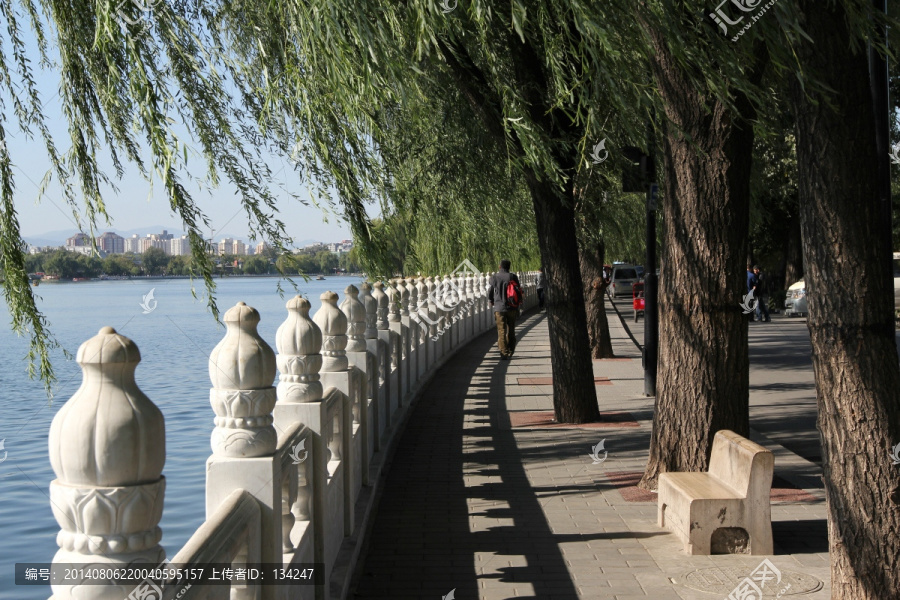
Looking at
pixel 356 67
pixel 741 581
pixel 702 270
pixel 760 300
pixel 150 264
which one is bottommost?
pixel 741 581

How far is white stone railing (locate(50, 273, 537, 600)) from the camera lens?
2105 mm

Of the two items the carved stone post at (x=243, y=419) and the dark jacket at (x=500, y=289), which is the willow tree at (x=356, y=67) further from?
the dark jacket at (x=500, y=289)

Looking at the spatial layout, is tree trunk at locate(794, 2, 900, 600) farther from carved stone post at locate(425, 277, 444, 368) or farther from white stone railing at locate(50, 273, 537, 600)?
carved stone post at locate(425, 277, 444, 368)

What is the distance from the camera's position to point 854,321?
5.45 m

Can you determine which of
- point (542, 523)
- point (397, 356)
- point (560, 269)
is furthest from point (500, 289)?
point (542, 523)

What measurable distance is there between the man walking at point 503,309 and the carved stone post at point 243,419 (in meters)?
18.3

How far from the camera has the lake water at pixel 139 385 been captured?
6.39 m

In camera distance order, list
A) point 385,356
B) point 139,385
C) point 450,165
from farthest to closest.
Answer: point 450,165 < point 385,356 < point 139,385

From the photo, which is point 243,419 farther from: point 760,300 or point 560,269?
point 760,300

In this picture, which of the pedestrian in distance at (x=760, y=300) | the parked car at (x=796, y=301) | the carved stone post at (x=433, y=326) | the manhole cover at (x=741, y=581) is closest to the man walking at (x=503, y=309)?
the carved stone post at (x=433, y=326)

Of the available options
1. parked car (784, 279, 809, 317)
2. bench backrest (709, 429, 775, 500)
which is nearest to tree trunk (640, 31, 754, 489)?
bench backrest (709, 429, 775, 500)

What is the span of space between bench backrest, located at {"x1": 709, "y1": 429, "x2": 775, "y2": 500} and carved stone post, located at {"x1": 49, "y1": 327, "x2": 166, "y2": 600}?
5.40 metres

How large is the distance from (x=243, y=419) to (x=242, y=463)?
170 mm

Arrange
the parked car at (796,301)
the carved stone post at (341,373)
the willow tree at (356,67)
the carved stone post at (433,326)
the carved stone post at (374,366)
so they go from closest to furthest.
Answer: the willow tree at (356,67) < the carved stone post at (341,373) < the carved stone post at (374,366) < the carved stone post at (433,326) < the parked car at (796,301)
